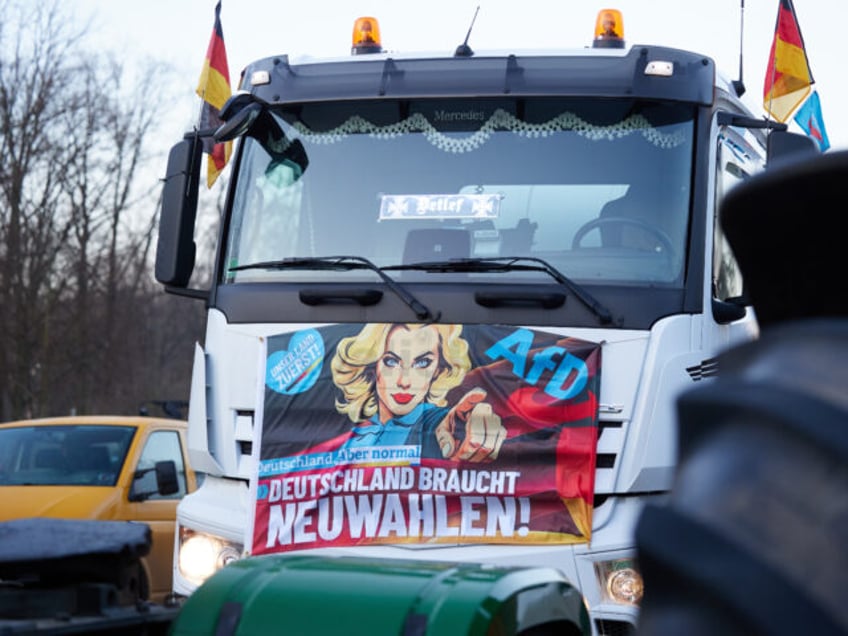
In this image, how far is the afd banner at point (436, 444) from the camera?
20.4ft

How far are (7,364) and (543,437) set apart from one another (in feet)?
130

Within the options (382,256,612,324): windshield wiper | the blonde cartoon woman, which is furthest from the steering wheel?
the blonde cartoon woman

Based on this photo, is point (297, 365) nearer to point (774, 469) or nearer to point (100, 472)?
point (774, 469)

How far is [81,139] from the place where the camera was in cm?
4634

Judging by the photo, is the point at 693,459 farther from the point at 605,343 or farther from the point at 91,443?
the point at 91,443

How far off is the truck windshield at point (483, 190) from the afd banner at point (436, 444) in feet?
1.18

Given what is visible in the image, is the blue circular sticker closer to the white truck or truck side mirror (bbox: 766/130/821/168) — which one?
the white truck

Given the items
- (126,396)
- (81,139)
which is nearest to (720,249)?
(81,139)

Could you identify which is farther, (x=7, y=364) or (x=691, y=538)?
(x=7, y=364)

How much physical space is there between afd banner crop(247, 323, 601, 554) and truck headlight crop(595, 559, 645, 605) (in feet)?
0.47

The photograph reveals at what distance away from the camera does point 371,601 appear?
136 inches

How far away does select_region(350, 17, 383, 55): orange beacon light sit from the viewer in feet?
25.0

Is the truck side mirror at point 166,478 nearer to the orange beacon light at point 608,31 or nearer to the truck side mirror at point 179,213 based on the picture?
the truck side mirror at point 179,213

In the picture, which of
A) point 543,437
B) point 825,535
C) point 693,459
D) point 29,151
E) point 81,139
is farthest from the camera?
point 81,139
